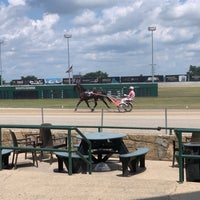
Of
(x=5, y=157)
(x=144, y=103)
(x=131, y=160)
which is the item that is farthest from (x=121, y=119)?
(x=144, y=103)

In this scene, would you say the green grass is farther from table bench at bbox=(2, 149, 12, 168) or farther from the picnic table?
table bench at bbox=(2, 149, 12, 168)

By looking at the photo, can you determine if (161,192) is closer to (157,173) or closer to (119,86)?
(157,173)

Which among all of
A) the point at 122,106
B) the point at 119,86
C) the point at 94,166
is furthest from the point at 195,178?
the point at 119,86

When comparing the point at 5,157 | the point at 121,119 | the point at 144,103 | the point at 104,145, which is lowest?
the point at 144,103

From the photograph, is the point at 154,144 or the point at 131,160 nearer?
the point at 131,160

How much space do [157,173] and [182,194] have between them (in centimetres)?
343

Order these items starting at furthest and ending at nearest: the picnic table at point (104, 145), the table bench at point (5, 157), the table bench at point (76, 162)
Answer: the table bench at point (5, 157) < the picnic table at point (104, 145) < the table bench at point (76, 162)

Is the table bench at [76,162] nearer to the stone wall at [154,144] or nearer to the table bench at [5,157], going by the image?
the table bench at [5,157]

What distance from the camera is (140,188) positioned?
7.43 meters

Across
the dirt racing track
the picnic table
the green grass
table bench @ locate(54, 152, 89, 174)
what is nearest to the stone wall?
the picnic table

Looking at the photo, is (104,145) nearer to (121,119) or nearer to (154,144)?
(154,144)

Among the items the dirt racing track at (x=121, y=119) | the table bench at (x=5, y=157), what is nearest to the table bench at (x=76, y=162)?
the table bench at (x=5, y=157)

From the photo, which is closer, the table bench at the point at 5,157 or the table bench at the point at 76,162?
the table bench at the point at 76,162

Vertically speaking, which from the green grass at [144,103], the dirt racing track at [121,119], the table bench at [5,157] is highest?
the table bench at [5,157]
